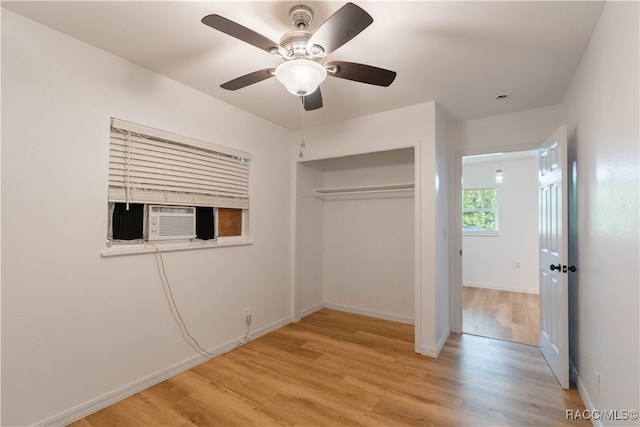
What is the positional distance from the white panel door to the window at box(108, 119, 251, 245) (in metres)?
2.88

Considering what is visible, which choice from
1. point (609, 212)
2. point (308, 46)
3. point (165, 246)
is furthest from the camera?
point (165, 246)

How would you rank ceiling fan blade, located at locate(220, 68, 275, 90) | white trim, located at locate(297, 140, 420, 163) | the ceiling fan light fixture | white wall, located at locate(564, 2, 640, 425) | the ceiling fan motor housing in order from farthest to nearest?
1. white trim, located at locate(297, 140, 420, 163)
2. ceiling fan blade, located at locate(220, 68, 275, 90)
3. the ceiling fan motor housing
4. the ceiling fan light fixture
5. white wall, located at locate(564, 2, 640, 425)

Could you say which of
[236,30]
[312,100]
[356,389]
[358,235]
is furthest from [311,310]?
[236,30]

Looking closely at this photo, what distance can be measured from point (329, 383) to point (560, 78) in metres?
3.18

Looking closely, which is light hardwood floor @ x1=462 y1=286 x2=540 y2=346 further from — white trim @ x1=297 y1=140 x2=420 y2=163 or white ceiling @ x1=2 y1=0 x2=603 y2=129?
white ceiling @ x1=2 y1=0 x2=603 y2=129

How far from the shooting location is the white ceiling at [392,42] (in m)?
1.64

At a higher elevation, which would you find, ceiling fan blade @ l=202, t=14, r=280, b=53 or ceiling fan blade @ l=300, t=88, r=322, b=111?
ceiling fan blade @ l=202, t=14, r=280, b=53

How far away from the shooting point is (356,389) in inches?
89.7

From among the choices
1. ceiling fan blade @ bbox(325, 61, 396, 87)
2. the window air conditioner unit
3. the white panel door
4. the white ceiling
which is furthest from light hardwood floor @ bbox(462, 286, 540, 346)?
the window air conditioner unit

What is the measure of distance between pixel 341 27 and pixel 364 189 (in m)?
2.71

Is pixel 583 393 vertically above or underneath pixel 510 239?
underneath

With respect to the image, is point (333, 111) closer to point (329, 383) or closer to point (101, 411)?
point (329, 383)

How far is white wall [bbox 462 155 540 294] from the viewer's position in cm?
545

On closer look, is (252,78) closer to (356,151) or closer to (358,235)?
(356,151)
